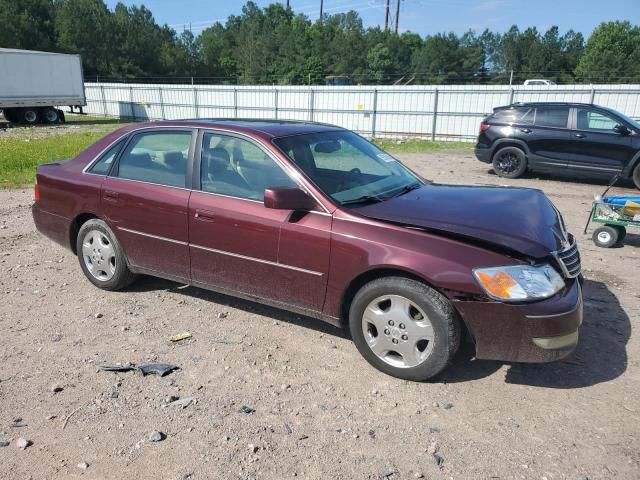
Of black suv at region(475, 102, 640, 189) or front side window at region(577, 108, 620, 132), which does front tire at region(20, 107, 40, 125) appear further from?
front side window at region(577, 108, 620, 132)

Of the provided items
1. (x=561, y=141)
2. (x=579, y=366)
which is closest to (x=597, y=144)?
(x=561, y=141)

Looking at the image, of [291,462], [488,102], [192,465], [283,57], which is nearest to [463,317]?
[291,462]

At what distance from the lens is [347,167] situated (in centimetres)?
443

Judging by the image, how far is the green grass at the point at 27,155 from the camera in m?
11.4

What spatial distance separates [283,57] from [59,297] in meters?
81.9

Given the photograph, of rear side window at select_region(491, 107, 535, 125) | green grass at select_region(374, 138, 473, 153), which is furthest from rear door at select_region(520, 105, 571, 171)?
green grass at select_region(374, 138, 473, 153)

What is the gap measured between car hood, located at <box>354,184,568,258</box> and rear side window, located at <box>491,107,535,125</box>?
8.14 meters

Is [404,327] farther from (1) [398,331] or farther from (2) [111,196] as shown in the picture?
(2) [111,196]

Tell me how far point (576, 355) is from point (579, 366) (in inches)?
6.4

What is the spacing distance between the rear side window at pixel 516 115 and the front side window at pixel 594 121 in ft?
3.25

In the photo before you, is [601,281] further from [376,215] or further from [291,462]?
[291,462]

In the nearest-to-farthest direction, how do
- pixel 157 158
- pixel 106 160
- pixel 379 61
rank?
pixel 157 158 < pixel 106 160 < pixel 379 61

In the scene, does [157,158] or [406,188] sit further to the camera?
[157,158]

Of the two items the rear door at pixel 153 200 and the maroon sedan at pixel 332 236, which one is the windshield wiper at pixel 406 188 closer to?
the maroon sedan at pixel 332 236
